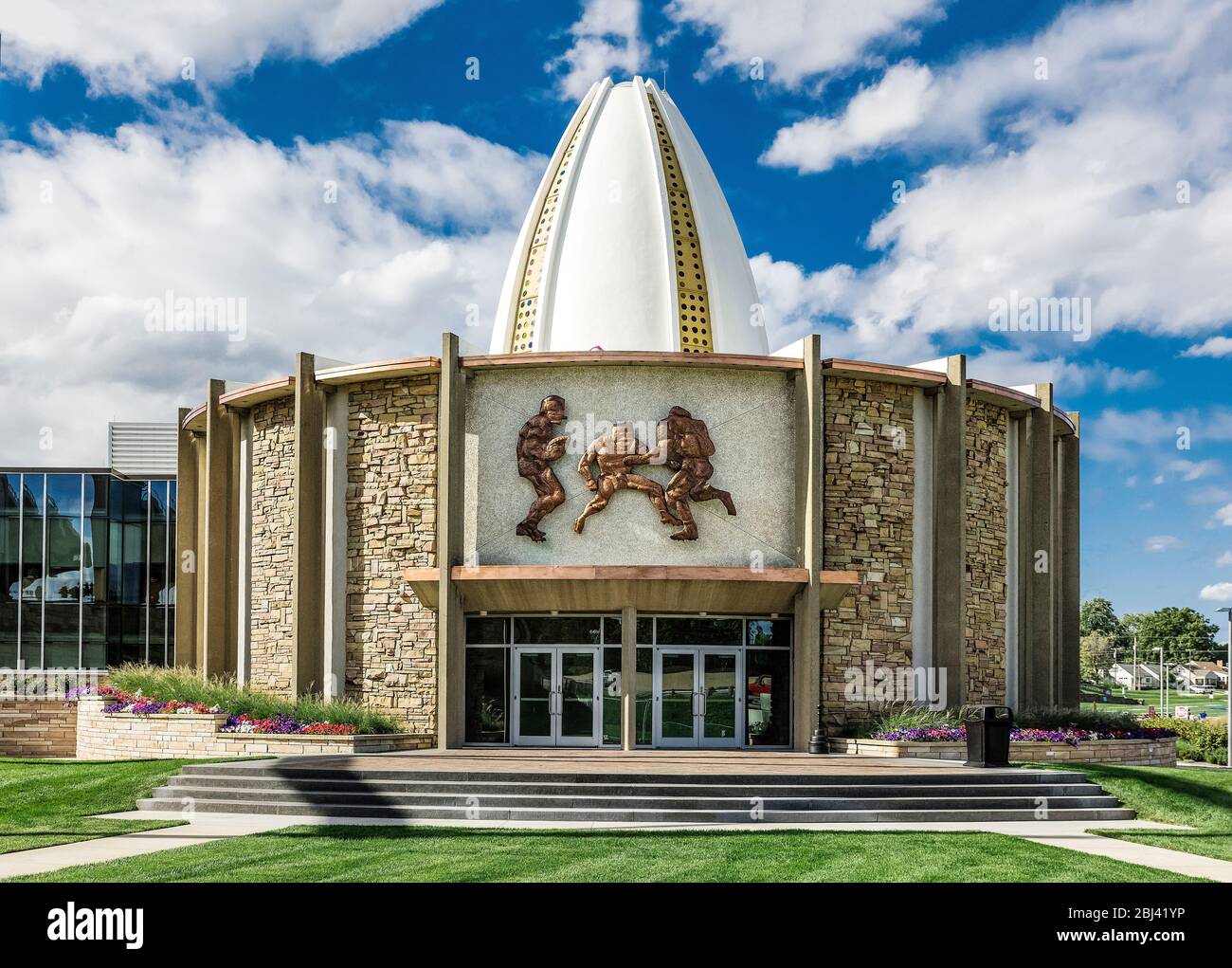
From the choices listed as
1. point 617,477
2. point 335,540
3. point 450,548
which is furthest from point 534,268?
point 450,548

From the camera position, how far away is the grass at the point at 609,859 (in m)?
9.90

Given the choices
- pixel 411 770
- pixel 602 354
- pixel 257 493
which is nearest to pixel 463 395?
pixel 602 354

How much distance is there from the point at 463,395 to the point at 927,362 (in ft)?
30.1

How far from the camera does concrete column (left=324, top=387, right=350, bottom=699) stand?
74.5 ft

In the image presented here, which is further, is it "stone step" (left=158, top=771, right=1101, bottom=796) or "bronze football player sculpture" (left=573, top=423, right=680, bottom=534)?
"bronze football player sculpture" (left=573, top=423, right=680, bottom=534)

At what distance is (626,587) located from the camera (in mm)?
21375

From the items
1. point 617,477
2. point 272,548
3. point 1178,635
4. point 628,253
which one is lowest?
point 1178,635

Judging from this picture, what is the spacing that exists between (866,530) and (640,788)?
8805mm

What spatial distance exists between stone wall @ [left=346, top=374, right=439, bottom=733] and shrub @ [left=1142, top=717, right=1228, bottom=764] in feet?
54.4

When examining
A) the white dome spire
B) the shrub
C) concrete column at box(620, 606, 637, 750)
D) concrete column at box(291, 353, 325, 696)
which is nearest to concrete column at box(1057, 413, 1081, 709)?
the shrub

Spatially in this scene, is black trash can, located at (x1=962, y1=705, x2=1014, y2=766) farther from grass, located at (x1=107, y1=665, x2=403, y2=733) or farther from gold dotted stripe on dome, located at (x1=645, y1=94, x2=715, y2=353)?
gold dotted stripe on dome, located at (x1=645, y1=94, x2=715, y2=353)

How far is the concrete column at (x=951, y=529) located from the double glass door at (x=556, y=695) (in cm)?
640

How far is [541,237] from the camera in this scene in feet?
95.1

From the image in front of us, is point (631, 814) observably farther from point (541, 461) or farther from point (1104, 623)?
point (1104, 623)
